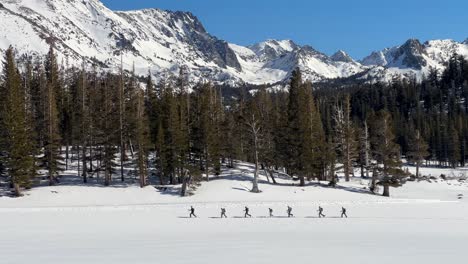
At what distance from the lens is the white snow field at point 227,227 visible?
1969 cm

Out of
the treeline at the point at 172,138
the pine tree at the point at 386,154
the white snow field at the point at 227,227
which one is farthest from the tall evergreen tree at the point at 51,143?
the pine tree at the point at 386,154

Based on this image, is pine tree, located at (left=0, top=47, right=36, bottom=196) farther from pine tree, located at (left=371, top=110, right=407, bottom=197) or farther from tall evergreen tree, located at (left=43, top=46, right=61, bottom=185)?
pine tree, located at (left=371, top=110, right=407, bottom=197)

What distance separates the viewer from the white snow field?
1969 centimetres

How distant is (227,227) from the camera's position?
3011cm

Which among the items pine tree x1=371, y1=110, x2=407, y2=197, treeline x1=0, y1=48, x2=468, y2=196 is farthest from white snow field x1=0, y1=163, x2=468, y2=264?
pine tree x1=371, y1=110, x2=407, y2=197

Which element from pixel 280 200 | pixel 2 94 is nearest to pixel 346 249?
pixel 280 200

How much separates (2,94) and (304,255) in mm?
52493

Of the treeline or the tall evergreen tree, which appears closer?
the treeline

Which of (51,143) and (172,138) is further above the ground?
(172,138)

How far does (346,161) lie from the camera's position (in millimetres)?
61250

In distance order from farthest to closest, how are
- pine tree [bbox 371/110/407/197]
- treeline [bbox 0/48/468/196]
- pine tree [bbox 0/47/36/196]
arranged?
pine tree [bbox 371/110/407/197]
treeline [bbox 0/48/468/196]
pine tree [bbox 0/47/36/196]

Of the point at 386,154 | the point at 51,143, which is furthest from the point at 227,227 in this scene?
the point at 51,143

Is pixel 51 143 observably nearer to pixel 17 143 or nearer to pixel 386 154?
pixel 17 143

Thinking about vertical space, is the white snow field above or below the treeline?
below
